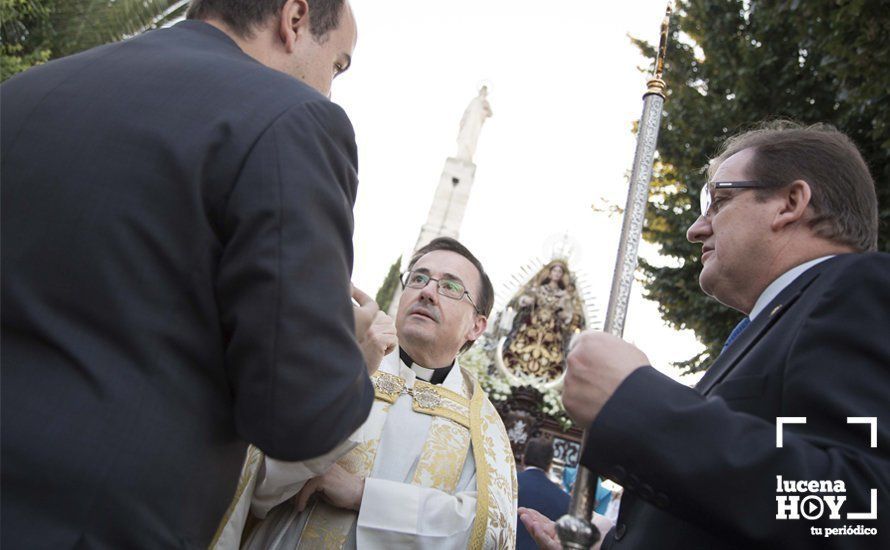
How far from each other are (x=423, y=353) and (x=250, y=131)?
223 cm

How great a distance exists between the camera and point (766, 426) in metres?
1.61

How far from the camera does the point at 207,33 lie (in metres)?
1.92

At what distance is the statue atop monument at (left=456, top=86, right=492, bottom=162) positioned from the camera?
80.2 feet

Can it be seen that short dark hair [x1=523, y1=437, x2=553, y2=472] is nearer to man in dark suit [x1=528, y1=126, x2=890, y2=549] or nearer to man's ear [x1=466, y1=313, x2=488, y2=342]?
man's ear [x1=466, y1=313, x2=488, y2=342]

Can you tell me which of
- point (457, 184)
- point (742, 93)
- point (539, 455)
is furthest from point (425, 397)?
point (457, 184)

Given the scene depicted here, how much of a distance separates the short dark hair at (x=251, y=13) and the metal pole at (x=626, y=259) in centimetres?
99

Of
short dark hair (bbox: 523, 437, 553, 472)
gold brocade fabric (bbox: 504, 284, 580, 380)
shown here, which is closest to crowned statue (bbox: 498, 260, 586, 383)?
gold brocade fabric (bbox: 504, 284, 580, 380)

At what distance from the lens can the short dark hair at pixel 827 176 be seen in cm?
220

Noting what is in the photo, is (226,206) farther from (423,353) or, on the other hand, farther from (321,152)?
(423,353)

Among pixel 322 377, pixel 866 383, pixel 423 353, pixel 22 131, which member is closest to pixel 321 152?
pixel 322 377

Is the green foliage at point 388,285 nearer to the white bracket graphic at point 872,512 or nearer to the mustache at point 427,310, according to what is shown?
the mustache at point 427,310

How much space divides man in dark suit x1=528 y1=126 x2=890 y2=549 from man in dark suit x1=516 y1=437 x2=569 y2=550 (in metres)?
4.41

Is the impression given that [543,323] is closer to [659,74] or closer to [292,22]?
[659,74]

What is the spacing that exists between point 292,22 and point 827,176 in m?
1.55
